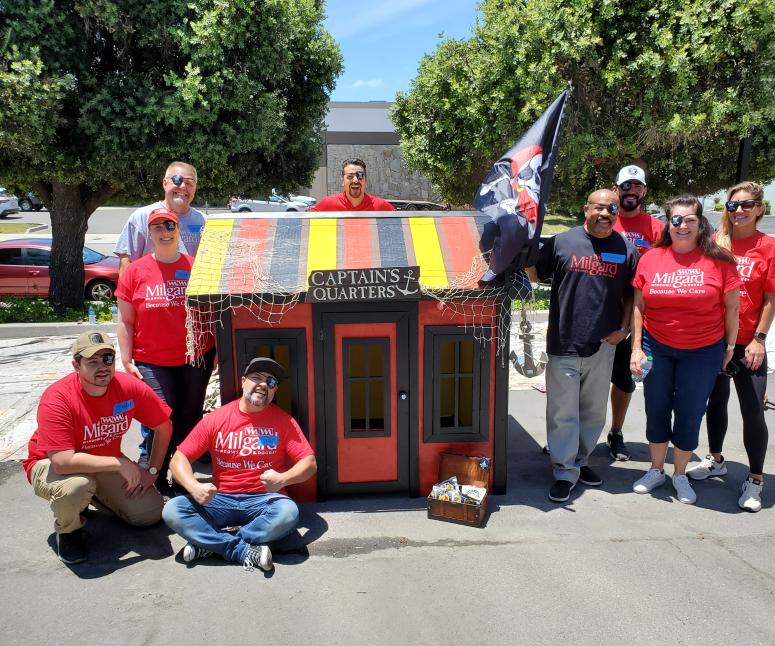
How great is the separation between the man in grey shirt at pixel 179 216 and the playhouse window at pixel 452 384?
1937 mm

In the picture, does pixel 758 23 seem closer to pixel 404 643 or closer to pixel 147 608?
pixel 404 643

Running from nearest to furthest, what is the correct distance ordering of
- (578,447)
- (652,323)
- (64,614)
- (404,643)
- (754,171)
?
(404,643)
(64,614)
(652,323)
(578,447)
(754,171)

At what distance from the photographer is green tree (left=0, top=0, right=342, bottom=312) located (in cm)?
798

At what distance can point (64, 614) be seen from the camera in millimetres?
3154

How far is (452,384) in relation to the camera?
4.33 m

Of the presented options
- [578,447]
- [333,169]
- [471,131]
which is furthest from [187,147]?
[333,169]

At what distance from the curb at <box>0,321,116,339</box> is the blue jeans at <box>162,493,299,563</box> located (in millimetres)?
6585

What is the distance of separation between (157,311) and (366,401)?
152cm

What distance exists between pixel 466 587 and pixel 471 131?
10658mm

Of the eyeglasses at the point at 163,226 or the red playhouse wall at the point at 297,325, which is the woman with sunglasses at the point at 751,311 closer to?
the red playhouse wall at the point at 297,325

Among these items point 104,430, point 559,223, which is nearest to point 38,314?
point 104,430

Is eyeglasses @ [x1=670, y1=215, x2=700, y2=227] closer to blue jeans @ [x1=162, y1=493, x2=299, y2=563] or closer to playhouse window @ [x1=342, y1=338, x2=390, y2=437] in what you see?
playhouse window @ [x1=342, y1=338, x2=390, y2=437]

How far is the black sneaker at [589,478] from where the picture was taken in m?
4.64

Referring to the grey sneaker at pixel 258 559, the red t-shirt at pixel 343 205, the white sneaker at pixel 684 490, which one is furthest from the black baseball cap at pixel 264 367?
the white sneaker at pixel 684 490
